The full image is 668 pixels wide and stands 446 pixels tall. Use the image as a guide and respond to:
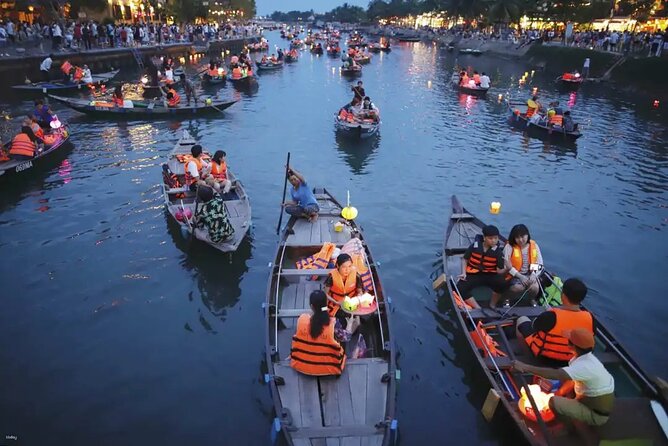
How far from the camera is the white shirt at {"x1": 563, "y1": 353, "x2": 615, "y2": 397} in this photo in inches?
199

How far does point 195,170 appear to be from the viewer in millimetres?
12344

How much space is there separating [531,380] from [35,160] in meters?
17.0

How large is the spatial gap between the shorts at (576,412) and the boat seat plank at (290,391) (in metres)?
3.17

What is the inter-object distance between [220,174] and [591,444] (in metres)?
10.7

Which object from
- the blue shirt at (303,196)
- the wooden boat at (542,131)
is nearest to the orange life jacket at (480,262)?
the blue shirt at (303,196)

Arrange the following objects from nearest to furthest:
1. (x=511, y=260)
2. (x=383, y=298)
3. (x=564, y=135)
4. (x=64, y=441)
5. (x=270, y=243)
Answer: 1. (x=64, y=441)
2. (x=383, y=298)
3. (x=511, y=260)
4. (x=270, y=243)
5. (x=564, y=135)

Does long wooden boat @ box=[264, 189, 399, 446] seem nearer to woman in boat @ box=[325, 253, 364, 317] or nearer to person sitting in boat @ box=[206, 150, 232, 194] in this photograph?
woman in boat @ box=[325, 253, 364, 317]

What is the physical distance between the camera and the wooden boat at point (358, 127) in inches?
781

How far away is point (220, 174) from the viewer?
12836mm

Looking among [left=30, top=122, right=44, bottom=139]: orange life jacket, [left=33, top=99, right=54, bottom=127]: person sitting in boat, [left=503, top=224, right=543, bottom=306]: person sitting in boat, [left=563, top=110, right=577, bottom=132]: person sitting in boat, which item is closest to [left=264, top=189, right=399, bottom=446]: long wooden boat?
[left=503, top=224, right=543, bottom=306]: person sitting in boat

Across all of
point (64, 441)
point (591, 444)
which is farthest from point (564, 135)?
point (64, 441)

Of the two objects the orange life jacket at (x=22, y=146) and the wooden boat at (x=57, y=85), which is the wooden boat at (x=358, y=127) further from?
the wooden boat at (x=57, y=85)

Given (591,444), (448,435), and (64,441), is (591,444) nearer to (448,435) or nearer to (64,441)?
(448,435)

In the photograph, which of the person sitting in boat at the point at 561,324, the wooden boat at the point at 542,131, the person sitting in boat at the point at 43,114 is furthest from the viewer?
the wooden boat at the point at 542,131
